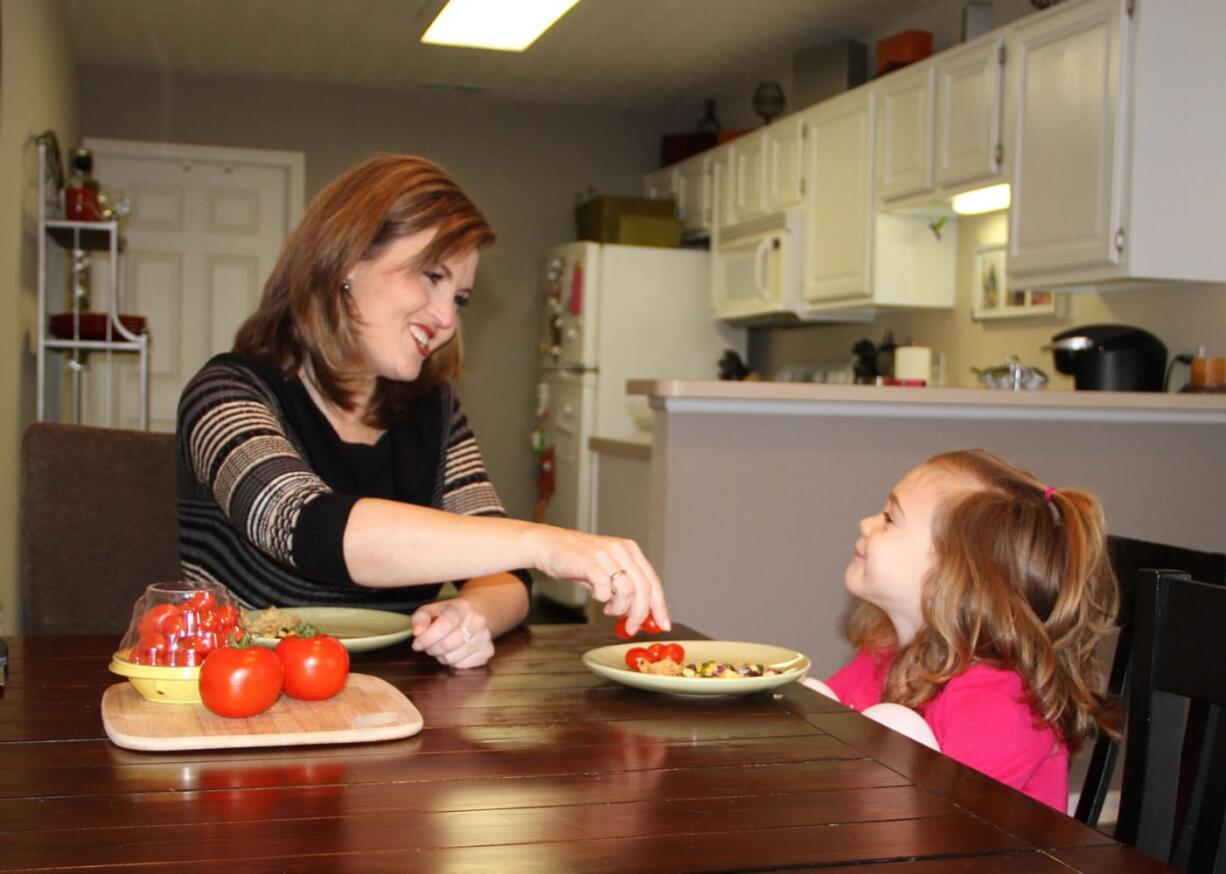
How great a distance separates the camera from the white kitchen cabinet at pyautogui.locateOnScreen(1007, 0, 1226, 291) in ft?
10.7

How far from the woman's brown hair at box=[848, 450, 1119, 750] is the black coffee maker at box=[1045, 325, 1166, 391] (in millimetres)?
1986

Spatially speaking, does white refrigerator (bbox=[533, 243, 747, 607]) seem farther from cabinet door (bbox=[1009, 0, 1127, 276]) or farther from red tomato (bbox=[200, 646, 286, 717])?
red tomato (bbox=[200, 646, 286, 717])

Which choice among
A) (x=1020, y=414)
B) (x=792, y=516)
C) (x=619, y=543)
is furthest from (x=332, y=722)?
(x=1020, y=414)

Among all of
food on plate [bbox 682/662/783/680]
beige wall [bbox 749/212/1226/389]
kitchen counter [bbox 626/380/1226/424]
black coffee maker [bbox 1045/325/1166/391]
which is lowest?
food on plate [bbox 682/662/783/680]

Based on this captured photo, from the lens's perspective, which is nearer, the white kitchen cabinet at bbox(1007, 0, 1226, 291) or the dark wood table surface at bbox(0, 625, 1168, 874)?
the dark wood table surface at bbox(0, 625, 1168, 874)

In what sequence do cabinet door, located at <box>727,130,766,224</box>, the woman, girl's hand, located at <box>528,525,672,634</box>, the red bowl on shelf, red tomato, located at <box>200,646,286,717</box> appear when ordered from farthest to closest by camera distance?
cabinet door, located at <box>727,130,766,224</box>, the red bowl on shelf, the woman, girl's hand, located at <box>528,525,672,634</box>, red tomato, located at <box>200,646,286,717</box>

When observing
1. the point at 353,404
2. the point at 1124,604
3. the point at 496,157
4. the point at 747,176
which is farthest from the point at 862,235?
the point at 1124,604

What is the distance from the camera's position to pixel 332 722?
110 cm

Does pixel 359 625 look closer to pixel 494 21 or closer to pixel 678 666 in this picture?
pixel 678 666

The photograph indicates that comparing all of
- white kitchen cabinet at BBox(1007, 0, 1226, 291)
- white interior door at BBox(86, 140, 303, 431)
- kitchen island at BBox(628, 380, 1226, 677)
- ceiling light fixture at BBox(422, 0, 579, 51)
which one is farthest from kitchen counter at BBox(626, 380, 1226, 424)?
white interior door at BBox(86, 140, 303, 431)

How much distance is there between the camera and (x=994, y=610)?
1.47m

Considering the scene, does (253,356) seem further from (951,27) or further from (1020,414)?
(951,27)

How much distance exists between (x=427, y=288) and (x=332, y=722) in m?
0.83

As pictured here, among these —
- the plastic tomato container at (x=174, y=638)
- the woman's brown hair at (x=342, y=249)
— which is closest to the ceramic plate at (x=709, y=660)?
the plastic tomato container at (x=174, y=638)
